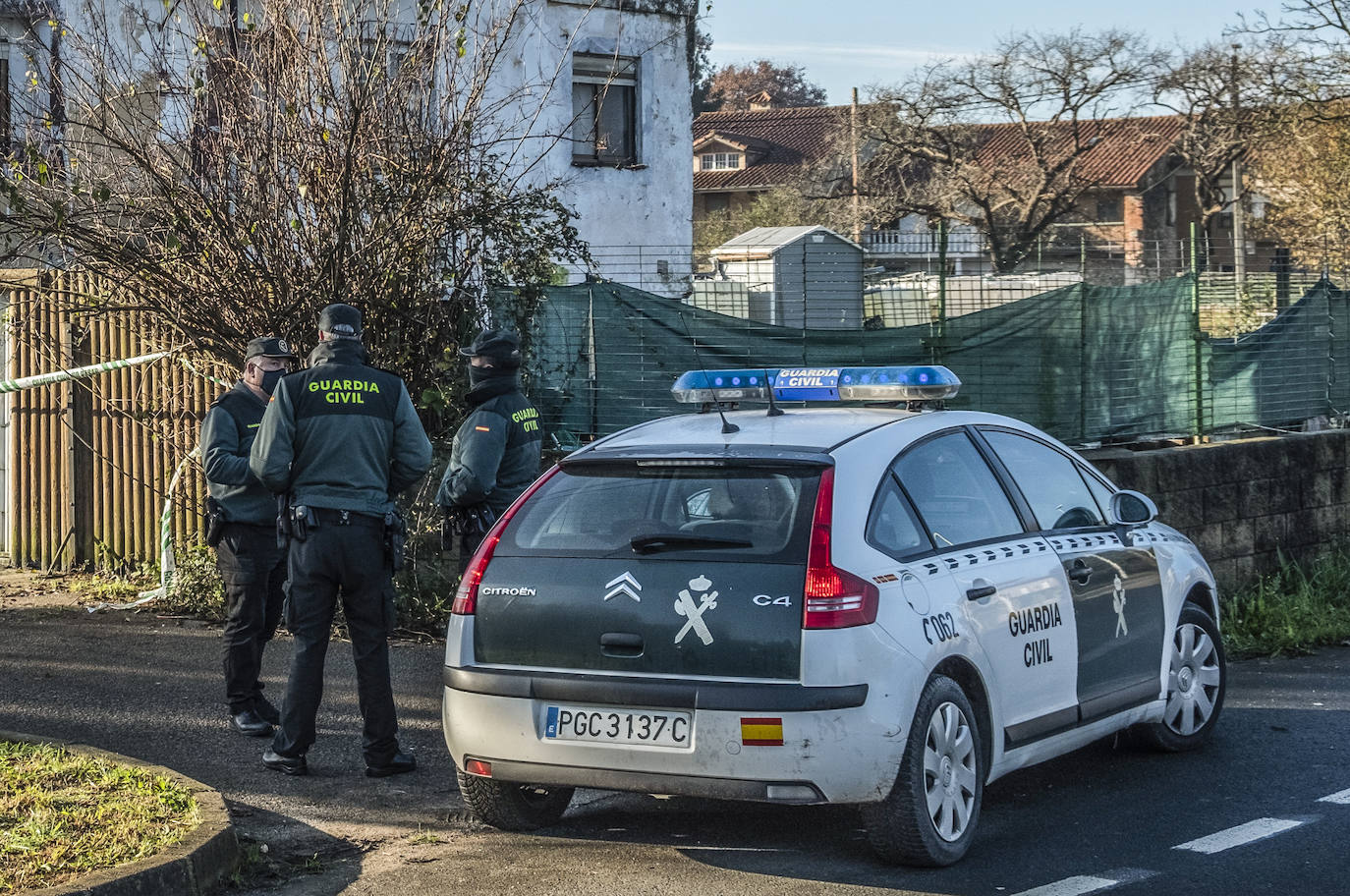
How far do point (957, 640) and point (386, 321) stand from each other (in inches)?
240

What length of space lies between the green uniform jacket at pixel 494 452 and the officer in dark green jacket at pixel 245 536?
0.88m

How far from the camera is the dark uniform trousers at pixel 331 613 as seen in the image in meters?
6.79

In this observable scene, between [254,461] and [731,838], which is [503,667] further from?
[254,461]

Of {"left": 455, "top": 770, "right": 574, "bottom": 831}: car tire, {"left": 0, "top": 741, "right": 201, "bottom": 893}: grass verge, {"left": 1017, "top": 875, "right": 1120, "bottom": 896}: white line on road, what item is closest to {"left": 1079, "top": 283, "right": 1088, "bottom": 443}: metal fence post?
{"left": 455, "top": 770, "right": 574, "bottom": 831}: car tire

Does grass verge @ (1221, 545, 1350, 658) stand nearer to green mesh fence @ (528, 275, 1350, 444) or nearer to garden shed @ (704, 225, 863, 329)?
green mesh fence @ (528, 275, 1350, 444)

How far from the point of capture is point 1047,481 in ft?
22.1

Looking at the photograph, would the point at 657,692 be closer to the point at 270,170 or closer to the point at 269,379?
the point at 269,379

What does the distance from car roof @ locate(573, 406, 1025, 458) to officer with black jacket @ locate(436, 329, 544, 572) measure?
1.55 meters

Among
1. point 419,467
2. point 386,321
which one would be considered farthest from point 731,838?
point 386,321

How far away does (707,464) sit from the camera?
5688 millimetres

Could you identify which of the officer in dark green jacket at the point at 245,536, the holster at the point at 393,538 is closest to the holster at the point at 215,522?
the officer in dark green jacket at the point at 245,536

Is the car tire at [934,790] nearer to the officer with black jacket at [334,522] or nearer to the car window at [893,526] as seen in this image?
the car window at [893,526]

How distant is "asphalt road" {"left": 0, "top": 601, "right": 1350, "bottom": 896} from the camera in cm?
541

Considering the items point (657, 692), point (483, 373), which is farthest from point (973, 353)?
point (657, 692)
